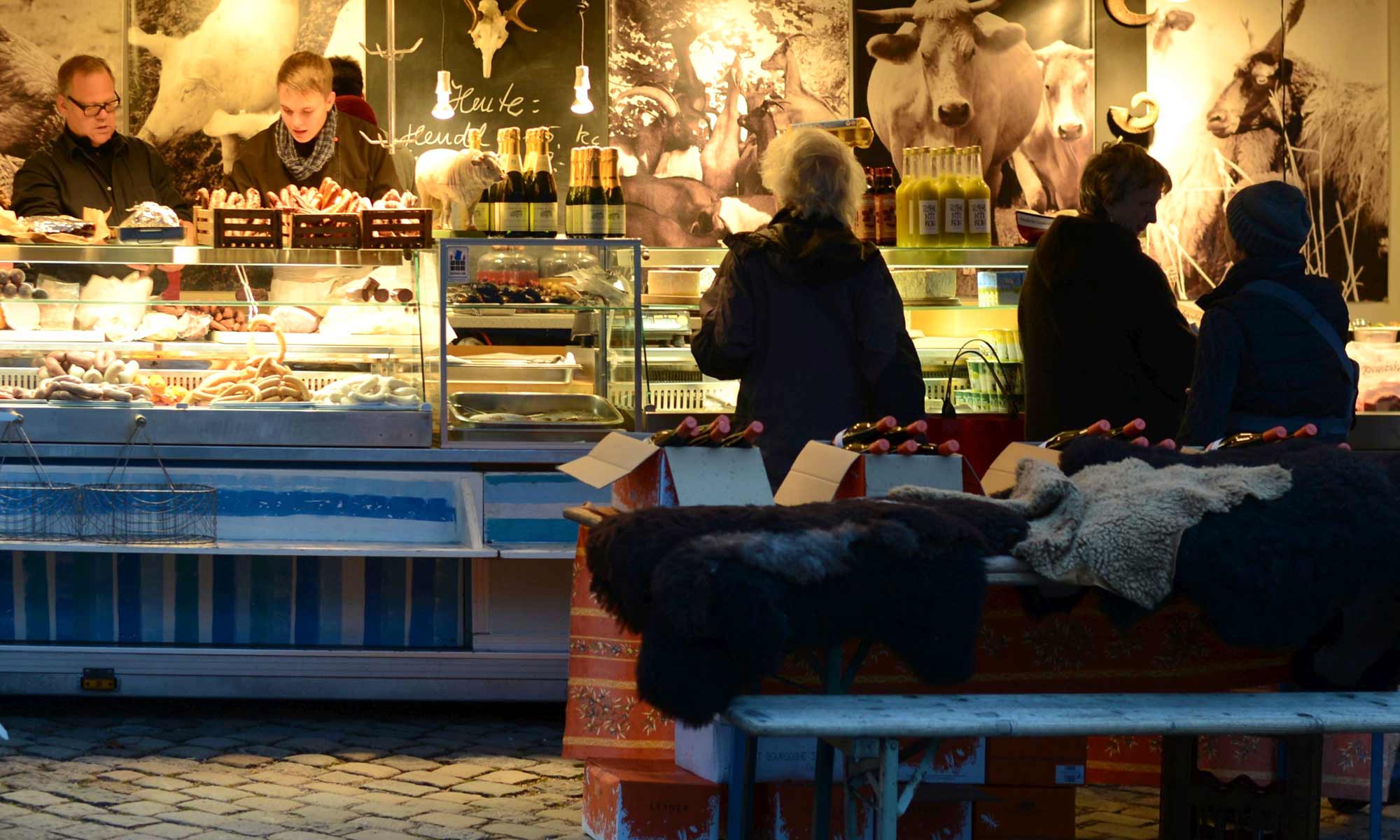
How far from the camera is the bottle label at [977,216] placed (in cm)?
491

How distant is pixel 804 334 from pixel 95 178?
11.1 ft

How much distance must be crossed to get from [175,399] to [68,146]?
2.09 meters

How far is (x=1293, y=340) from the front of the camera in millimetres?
4074

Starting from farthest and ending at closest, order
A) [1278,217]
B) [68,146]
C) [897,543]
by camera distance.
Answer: [68,146] → [1278,217] → [897,543]

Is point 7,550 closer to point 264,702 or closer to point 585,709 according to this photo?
point 264,702

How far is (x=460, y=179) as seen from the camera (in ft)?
15.8

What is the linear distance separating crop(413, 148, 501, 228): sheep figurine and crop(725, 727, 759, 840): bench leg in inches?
90.3

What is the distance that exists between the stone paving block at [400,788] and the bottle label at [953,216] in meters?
2.26

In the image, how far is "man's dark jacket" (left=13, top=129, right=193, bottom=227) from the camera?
6.21 meters

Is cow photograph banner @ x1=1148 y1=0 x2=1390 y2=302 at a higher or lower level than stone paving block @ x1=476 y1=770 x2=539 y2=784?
higher

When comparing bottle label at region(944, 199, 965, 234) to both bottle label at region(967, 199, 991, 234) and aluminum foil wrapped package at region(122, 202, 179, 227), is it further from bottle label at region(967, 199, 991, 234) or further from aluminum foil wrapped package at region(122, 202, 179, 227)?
aluminum foil wrapped package at region(122, 202, 179, 227)

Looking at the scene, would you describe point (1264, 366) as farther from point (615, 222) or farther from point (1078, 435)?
point (615, 222)

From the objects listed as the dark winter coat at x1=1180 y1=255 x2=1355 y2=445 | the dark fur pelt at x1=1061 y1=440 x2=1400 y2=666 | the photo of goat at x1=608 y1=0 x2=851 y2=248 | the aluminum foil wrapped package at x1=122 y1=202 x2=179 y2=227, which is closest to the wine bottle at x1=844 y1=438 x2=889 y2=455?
the dark fur pelt at x1=1061 y1=440 x2=1400 y2=666

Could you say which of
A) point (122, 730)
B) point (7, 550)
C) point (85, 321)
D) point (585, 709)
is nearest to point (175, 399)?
point (85, 321)
